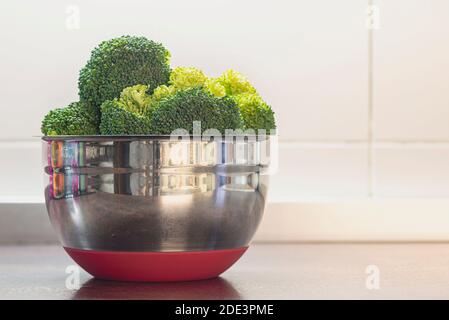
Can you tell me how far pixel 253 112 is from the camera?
1.12 metres

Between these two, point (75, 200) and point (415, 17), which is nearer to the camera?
point (75, 200)

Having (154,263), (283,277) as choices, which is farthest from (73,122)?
(283,277)

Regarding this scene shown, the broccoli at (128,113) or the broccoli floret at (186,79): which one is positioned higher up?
the broccoli floret at (186,79)

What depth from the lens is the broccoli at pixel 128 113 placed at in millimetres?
1057

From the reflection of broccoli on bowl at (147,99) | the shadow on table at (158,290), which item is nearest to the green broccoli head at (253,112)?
the reflection of broccoli on bowl at (147,99)

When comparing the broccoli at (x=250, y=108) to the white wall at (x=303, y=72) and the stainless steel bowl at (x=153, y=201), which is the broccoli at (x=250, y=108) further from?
the white wall at (x=303, y=72)

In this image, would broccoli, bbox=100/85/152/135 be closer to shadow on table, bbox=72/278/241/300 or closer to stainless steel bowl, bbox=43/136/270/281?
stainless steel bowl, bbox=43/136/270/281

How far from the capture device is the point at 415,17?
1.83 meters

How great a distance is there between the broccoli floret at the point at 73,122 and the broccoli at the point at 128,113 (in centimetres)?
3

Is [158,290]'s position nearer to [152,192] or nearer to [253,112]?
[152,192]
